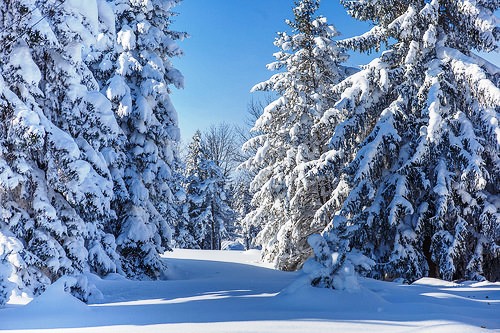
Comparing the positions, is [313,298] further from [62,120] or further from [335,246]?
[62,120]

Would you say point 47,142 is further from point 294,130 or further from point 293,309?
point 294,130

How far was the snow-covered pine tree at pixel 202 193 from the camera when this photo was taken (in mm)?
31562

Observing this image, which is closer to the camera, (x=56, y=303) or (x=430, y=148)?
(x=56, y=303)

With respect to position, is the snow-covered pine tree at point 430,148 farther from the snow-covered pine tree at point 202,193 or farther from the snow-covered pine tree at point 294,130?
the snow-covered pine tree at point 202,193

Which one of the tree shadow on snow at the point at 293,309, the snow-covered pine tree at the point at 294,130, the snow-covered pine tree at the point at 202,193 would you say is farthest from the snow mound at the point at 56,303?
the snow-covered pine tree at the point at 202,193

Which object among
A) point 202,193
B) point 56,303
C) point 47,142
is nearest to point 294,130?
point 47,142

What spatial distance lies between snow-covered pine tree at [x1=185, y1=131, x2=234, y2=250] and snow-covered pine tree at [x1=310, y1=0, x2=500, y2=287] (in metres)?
21.2

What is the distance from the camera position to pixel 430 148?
10039 mm

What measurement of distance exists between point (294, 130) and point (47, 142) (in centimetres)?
890

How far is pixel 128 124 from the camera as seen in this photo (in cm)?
1396

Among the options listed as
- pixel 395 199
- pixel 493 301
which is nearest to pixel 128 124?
pixel 395 199

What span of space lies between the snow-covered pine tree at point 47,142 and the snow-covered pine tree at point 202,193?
22.5 m

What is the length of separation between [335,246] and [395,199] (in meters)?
3.67

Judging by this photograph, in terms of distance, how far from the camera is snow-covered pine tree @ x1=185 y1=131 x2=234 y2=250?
104 feet
